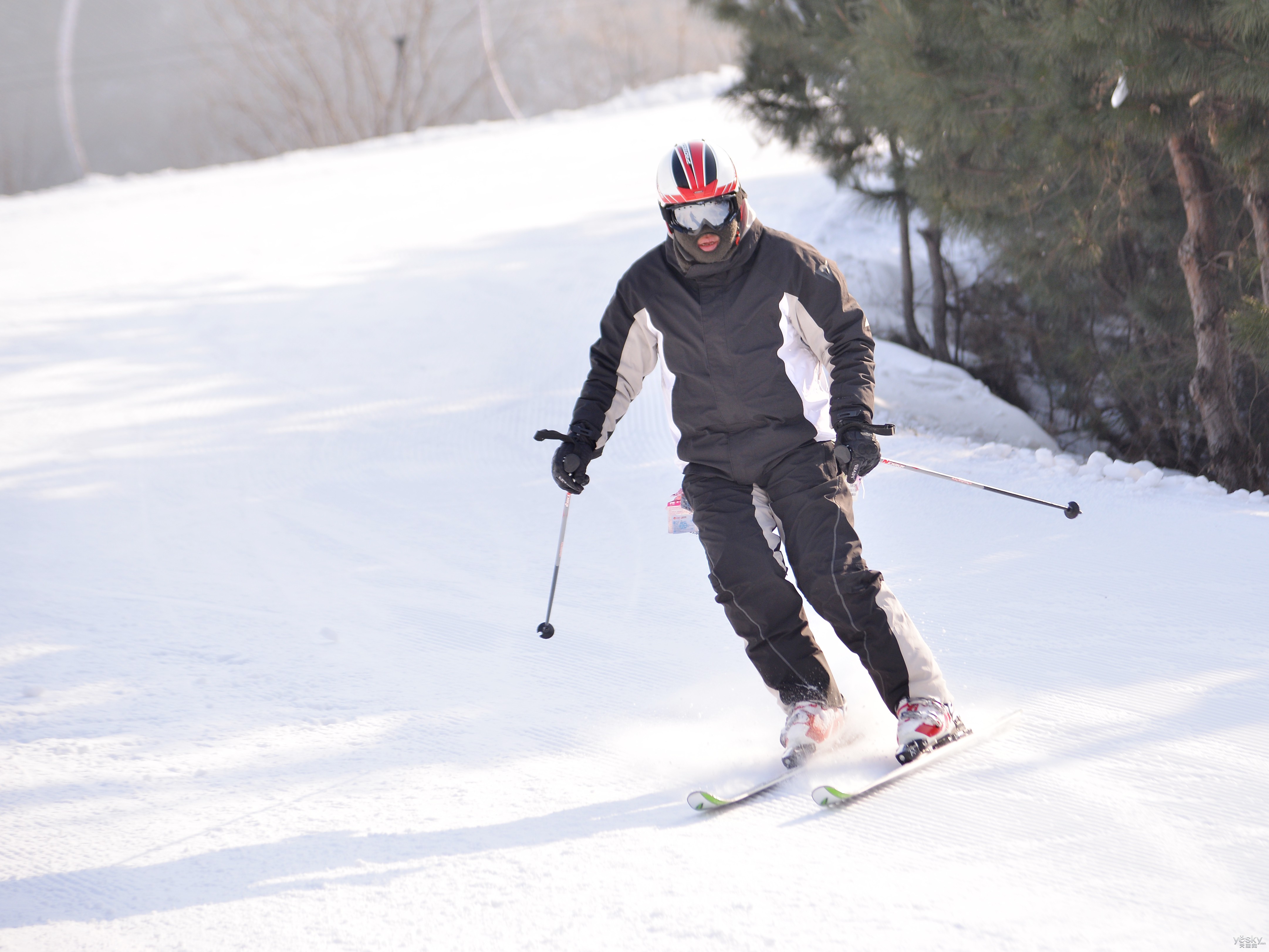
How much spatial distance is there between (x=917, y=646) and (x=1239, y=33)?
8.65ft

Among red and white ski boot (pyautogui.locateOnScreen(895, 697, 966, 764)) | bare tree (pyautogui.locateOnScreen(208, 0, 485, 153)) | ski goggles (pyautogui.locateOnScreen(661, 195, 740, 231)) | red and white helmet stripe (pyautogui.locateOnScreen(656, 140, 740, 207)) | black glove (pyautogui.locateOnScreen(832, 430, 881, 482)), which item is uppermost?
bare tree (pyautogui.locateOnScreen(208, 0, 485, 153))

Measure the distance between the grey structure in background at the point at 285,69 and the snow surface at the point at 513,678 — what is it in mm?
14117

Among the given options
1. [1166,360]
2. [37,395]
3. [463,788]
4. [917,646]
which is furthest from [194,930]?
[1166,360]

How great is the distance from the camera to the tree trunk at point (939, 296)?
7641 millimetres

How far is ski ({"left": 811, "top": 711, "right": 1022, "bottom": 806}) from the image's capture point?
2135 millimetres

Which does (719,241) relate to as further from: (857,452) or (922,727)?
(922,727)

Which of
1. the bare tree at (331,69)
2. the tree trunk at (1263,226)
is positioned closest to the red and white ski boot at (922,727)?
the tree trunk at (1263,226)

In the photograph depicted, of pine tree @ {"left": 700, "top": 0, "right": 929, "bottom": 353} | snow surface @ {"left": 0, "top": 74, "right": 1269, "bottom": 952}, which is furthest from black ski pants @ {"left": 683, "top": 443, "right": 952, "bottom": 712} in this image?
pine tree @ {"left": 700, "top": 0, "right": 929, "bottom": 353}

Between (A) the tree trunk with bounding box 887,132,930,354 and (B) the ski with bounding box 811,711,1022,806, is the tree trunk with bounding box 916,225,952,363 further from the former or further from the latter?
(B) the ski with bounding box 811,711,1022,806

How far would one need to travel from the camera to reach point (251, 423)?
17.2 feet

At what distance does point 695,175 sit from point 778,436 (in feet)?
2.10

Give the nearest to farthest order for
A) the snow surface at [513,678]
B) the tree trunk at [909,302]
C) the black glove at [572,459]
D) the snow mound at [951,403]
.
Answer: the snow surface at [513,678] → the black glove at [572,459] → the snow mound at [951,403] → the tree trunk at [909,302]

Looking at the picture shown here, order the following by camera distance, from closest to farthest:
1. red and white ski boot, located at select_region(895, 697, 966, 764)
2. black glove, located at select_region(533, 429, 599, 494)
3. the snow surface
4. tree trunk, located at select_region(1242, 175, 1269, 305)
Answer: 1. the snow surface
2. red and white ski boot, located at select_region(895, 697, 966, 764)
3. black glove, located at select_region(533, 429, 599, 494)
4. tree trunk, located at select_region(1242, 175, 1269, 305)

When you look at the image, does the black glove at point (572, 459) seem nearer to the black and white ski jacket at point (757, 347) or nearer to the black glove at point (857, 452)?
the black and white ski jacket at point (757, 347)
